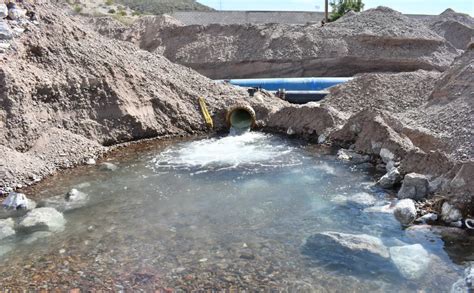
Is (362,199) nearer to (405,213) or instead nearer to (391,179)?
(391,179)

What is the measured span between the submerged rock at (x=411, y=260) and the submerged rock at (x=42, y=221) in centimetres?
612

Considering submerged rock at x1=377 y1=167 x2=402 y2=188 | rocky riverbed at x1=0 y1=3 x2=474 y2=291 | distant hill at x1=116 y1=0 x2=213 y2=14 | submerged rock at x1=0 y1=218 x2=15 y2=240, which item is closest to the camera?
rocky riverbed at x1=0 y1=3 x2=474 y2=291

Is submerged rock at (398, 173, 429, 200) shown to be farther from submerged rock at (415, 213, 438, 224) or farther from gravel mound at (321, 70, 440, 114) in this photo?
gravel mound at (321, 70, 440, 114)

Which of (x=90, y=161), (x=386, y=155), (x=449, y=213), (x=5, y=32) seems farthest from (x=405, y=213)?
(x=5, y=32)

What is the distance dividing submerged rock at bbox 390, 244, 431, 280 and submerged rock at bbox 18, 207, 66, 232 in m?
6.12

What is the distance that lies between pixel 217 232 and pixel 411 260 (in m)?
3.37

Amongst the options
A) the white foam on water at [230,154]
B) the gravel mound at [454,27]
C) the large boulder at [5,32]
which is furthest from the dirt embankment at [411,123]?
the gravel mound at [454,27]

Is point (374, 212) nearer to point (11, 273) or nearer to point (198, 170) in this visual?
point (198, 170)

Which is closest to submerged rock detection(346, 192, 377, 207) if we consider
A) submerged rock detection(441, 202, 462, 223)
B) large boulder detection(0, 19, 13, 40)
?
submerged rock detection(441, 202, 462, 223)

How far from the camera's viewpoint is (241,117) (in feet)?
57.3

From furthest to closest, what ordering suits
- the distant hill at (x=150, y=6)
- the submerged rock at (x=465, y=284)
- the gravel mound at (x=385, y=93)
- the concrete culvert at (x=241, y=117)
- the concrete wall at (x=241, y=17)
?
the distant hill at (x=150, y=6), the concrete wall at (x=241, y=17), the concrete culvert at (x=241, y=117), the gravel mound at (x=385, y=93), the submerged rock at (x=465, y=284)

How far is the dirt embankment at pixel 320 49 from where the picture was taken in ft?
93.6

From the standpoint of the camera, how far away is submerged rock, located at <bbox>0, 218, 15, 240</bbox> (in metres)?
8.43

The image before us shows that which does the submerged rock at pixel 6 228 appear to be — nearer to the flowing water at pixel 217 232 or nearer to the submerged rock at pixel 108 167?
the flowing water at pixel 217 232
